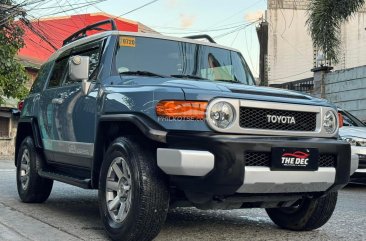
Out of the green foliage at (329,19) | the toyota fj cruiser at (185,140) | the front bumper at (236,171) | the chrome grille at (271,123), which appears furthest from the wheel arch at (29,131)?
the green foliage at (329,19)

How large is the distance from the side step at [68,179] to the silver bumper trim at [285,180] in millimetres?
1708

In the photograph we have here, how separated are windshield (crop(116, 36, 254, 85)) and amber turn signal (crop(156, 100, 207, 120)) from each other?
108 cm

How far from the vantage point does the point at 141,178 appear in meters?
4.03

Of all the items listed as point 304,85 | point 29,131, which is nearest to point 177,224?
point 29,131

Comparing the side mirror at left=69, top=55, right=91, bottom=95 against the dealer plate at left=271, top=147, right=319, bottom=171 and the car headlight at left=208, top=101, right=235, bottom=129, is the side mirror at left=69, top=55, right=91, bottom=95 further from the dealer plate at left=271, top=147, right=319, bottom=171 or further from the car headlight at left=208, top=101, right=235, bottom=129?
the dealer plate at left=271, top=147, right=319, bottom=171

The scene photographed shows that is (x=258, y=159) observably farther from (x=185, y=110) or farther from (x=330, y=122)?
(x=330, y=122)

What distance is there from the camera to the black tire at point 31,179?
21.4ft

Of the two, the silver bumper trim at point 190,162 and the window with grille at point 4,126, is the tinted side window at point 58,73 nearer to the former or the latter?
the silver bumper trim at point 190,162

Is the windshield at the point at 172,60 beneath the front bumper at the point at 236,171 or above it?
above

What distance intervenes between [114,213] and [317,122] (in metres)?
1.90

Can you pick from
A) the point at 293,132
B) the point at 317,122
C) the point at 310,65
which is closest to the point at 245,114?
the point at 293,132

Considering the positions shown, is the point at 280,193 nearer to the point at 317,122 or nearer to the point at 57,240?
the point at 317,122

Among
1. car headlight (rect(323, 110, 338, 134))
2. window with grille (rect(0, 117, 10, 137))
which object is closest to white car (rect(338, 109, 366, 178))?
car headlight (rect(323, 110, 338, 134))

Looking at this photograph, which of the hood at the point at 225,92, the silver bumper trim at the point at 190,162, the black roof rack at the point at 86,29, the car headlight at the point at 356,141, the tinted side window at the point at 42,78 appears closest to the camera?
the silver bumper trim at the point at 190,162
